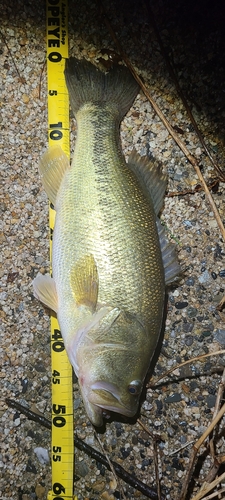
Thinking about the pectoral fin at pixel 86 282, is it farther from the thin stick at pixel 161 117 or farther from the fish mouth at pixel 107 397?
the thin stick at pixel 161 117

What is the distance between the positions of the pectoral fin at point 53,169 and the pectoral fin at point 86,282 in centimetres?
40

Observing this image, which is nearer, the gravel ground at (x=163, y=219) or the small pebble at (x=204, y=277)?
the gravel ground at (x=163, y=219)

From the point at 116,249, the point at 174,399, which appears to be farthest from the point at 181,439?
the point at 116,249

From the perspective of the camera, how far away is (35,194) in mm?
2242

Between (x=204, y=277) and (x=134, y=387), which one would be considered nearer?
(x=134, y=387)

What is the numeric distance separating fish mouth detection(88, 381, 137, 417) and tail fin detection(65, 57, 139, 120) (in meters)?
1.30

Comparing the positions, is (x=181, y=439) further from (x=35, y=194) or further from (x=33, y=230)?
(x=35, y=194)

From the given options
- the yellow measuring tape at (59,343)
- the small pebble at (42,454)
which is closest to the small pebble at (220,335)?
the yellow measuring tape at (59,343)

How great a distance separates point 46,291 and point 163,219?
732 mm

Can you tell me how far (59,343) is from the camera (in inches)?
84.3

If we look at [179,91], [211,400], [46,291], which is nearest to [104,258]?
[46,291]

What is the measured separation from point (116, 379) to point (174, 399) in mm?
586

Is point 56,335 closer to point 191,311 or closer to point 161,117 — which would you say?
point 191,311

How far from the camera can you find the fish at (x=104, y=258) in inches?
68.7
